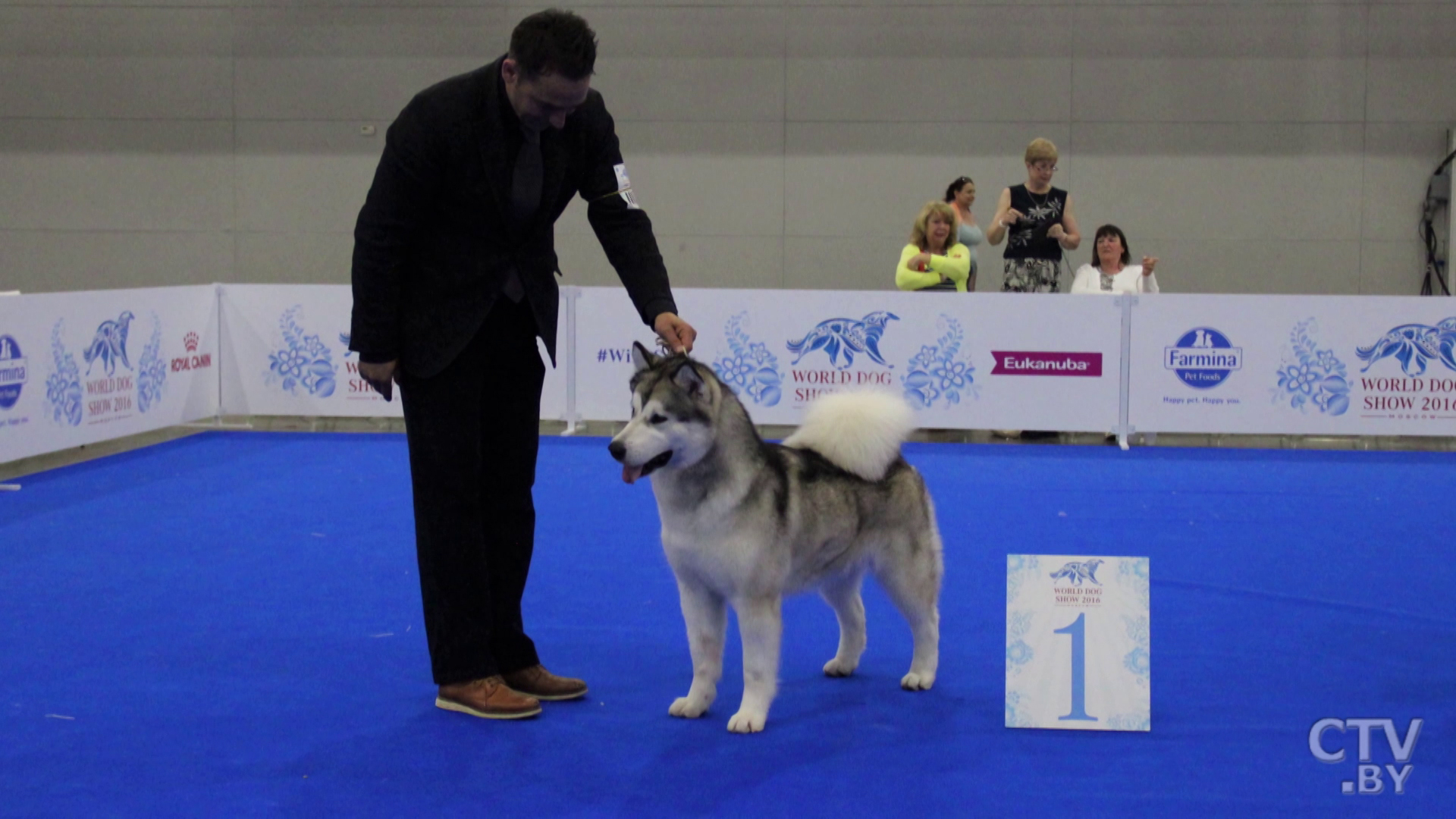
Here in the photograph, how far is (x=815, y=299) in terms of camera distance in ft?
27.2

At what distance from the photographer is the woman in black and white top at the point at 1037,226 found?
343 inches

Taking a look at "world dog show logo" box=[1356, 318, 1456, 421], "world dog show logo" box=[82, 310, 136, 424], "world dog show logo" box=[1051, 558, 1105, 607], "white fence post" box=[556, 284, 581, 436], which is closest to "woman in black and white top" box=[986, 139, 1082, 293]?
"world dog show logo" box=[1356, 318, 1456, 421]

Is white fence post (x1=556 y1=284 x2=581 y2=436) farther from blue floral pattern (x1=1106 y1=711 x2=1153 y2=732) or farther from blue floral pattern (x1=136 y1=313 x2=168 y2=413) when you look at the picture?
blue floral pattern (x1=1106 y1=711 x2=1153 y2=732)

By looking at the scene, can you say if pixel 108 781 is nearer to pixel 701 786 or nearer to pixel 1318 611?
pixel 701 786

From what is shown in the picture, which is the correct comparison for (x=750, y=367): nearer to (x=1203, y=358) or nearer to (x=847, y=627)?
(x=1203, y=358)

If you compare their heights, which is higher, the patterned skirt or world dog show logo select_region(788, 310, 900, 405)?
the patterned skirt

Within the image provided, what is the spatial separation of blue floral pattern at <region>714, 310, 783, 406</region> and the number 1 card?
17.2 ft

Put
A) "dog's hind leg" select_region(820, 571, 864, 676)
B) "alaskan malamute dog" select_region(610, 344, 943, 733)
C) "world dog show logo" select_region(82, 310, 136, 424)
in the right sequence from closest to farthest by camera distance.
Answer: "alaskan malamute dog" select_region(610, 344, 943, 733), "dog's hind leg" select_region(820, 571, 864, 676), "world dog show logo" select_region(82, 310, 136, 424)

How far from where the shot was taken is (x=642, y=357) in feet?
10.5

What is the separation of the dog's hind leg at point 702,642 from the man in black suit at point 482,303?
36 centimetres

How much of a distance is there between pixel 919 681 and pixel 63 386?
568cm

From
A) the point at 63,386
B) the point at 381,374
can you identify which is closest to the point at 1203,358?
the point at 381,374

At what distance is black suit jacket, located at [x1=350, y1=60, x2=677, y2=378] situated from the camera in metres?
3.08

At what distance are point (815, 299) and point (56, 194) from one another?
8.52 meters
